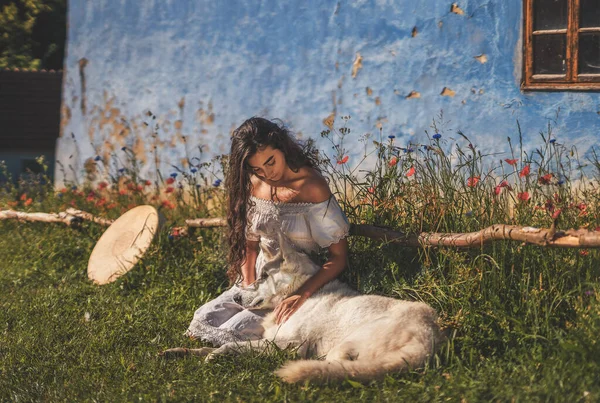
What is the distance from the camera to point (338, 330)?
14.7 ft

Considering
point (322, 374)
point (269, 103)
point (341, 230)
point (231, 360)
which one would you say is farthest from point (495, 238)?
point (269, 103)

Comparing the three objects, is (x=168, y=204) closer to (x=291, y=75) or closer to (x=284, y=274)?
(x=291, y=75)

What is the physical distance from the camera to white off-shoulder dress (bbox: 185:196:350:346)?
192 inches

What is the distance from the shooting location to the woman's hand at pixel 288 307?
15.6 feet

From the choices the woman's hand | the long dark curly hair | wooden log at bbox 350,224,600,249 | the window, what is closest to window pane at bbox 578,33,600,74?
the window

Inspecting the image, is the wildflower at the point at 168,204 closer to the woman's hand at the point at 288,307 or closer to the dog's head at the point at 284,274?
the dog's head at the point at 284,274

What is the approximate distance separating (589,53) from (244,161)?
3.39 meters

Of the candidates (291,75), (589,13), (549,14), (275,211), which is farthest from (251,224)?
(589,13)

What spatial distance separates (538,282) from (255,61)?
441 centimetres

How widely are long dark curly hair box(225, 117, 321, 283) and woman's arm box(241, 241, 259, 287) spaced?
1.5 inches

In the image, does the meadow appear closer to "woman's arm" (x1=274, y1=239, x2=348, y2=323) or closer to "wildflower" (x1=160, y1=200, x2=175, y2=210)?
"woman's arm" (x1=274, y1=239, x2=348, y2=323)

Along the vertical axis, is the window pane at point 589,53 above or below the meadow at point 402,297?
above

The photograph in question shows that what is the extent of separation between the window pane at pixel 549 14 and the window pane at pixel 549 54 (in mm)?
92

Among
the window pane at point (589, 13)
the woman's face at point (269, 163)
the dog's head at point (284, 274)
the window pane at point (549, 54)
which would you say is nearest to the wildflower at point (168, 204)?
the dog's head at point (284, 274)
